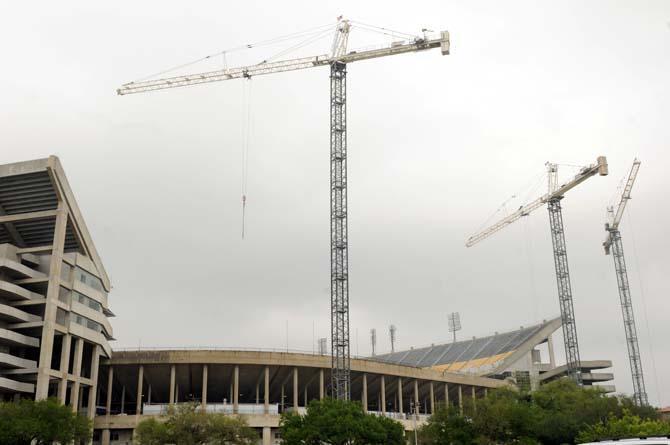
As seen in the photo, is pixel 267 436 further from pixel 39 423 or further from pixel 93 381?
pixel 39 423

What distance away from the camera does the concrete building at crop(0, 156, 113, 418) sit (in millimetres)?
88312

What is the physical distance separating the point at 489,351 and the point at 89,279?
4094 inches

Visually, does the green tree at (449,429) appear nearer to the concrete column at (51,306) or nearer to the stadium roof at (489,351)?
the concrete column at (51,306)

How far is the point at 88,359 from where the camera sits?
348ft

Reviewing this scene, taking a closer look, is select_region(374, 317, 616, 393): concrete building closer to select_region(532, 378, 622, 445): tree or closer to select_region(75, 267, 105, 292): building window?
select_region(532, 378, 622, 445): tree

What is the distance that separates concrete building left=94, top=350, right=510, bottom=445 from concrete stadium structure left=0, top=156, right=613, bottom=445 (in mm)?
161

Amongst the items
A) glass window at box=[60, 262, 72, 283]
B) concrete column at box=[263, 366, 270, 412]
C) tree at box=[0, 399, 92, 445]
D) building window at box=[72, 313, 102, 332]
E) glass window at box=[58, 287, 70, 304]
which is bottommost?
tree at box=[0, 399, 92, 445]

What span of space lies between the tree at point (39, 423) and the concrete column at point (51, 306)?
24.7 feet

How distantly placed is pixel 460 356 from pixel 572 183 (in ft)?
170

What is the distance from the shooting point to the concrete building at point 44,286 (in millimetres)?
88312

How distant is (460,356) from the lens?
180750mm

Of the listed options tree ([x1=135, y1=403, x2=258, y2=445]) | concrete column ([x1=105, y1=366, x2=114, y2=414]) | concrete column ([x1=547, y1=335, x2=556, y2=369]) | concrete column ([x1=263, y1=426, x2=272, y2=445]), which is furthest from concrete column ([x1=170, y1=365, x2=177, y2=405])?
concrete column ([x1=547, y1=335, x2=556, y2=369])

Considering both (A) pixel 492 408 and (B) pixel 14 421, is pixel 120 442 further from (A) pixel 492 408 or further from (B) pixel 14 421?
(A) pixel 492 408

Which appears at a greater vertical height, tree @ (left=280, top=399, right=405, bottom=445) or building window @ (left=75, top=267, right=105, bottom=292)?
building window @ (left=75, top=267, right=105, bottom=292)
